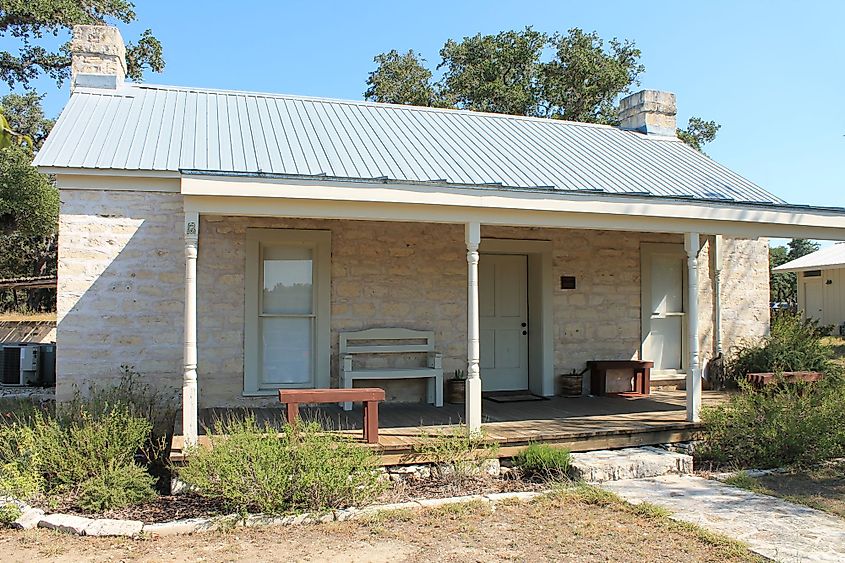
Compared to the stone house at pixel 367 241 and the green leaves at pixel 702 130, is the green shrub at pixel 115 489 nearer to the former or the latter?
→ the stone house at pixel 367 241

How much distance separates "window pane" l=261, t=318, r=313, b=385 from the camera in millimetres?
9031

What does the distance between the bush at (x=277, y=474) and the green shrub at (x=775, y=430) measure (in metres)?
4.01

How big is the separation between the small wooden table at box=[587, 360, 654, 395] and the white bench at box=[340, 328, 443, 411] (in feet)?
7.91

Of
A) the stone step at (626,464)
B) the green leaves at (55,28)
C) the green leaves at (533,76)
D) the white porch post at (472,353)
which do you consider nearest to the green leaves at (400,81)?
the green leaves at (533,76)

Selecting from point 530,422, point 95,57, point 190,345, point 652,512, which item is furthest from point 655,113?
point 190,345

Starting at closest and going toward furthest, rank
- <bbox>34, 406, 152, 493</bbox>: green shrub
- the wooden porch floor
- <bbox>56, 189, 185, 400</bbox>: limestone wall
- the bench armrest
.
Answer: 1. <bbox>34, 406, 152, 493</bbox>: green shrub
2. the wooden porch floor
3. <bbox>56, 189, 185, 400</bbox>: limestone wall
4. the bench armrest

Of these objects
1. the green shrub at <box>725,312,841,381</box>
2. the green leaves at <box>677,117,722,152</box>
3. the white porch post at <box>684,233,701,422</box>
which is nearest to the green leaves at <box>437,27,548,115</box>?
the green leaves at <box>677,117,722,152</box>

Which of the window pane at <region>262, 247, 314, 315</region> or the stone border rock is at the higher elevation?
the window pane at <region>262, 247, 314, 315</region>

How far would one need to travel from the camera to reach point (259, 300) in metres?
8.99

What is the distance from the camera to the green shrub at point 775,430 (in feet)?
24.5

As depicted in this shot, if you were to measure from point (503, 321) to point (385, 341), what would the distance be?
78.0 inches

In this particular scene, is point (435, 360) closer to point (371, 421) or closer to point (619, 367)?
point (371, 421)

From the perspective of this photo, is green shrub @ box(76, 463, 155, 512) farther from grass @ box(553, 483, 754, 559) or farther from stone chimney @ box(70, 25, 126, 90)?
stone chimney @ box(70, 25, 126, 90)

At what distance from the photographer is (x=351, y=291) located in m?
9.30
